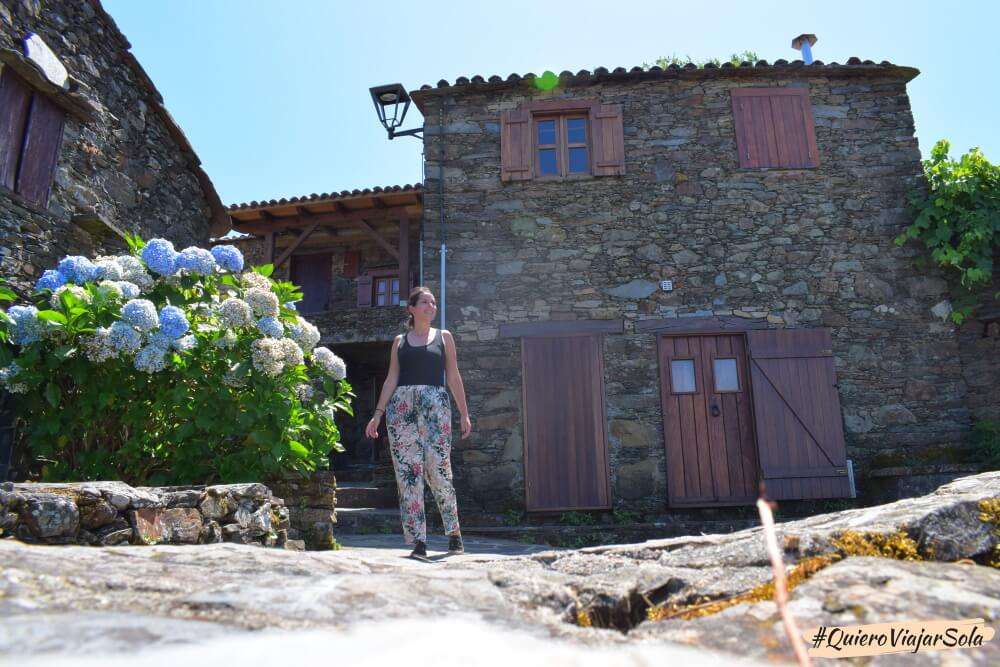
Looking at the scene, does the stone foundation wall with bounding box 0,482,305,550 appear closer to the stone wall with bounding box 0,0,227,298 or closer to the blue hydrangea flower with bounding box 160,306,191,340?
the blue hydrangea flower with bounding box 160,306,191,340

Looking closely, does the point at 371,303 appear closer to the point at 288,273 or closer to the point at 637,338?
the point at 288,273

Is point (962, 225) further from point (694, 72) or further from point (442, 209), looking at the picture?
point (442, 209)

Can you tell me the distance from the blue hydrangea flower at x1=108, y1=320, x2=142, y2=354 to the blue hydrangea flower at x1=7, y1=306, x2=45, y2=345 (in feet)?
1.35

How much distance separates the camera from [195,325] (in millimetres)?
3881

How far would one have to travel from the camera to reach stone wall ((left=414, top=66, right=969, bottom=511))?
277 inches

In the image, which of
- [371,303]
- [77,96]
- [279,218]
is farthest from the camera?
[371,303]

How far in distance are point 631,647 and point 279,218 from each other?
42.9ft

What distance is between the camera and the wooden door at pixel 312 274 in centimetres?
1442

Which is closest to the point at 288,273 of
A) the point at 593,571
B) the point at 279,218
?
the point at 279,218

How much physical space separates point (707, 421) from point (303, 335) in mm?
4621

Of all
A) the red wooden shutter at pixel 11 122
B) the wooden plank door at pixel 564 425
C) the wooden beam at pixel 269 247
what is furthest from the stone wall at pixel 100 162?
the wooden beam at pixel 269 247

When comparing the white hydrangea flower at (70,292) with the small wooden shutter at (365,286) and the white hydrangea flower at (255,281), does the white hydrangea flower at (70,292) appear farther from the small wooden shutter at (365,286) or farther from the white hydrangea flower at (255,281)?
the small wooden shutter at (365,286)

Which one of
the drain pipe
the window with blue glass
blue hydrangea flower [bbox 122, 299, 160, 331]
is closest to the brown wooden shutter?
the window with blue glass

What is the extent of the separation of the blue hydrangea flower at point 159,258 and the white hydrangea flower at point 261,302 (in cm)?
45
